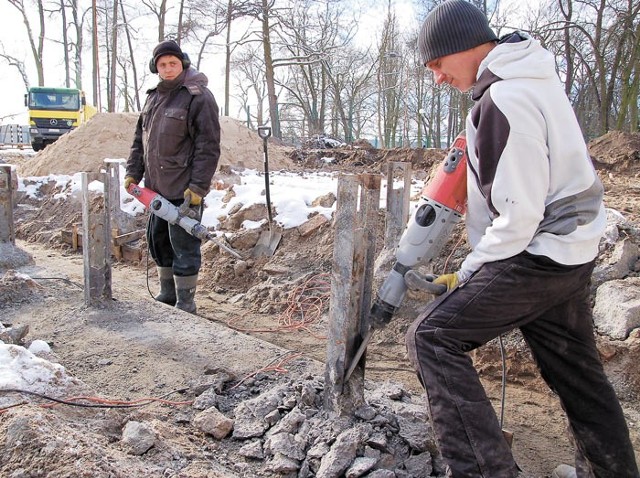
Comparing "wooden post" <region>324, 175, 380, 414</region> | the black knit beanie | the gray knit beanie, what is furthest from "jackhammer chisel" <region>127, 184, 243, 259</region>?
the gray knit beanie

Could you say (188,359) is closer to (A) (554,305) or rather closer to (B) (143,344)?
(B) (143,344)

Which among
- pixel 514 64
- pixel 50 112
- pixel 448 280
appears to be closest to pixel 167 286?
pixel 448 280

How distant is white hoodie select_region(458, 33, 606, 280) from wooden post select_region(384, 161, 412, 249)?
2.96 metres

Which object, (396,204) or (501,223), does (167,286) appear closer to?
(396,204)

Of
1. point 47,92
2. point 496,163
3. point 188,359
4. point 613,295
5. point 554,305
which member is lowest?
point 188,359

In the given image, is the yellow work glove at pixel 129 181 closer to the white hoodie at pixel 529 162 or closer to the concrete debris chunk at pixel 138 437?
the concrete debris chunk at pixel 138 437

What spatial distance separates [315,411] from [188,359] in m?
1.28

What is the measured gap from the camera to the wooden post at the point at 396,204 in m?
4.90

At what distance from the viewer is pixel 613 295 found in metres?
3.77

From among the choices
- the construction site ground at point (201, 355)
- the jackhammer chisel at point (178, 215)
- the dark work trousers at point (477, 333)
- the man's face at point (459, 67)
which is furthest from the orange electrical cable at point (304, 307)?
A: the man's face at point (459, 67)

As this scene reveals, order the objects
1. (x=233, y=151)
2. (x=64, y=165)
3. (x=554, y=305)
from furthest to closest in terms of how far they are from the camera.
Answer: (x=233, y=151) → (x=64, y=165) → (x=554, y=305)

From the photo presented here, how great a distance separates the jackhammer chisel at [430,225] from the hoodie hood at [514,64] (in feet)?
1.02

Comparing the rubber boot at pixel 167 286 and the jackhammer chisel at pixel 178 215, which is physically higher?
the jackhammer chisel at pixel 178 215

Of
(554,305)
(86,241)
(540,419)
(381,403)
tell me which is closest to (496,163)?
(554,305)
